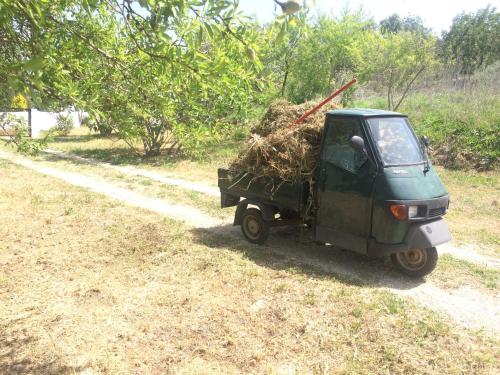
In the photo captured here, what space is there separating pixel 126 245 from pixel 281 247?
2.47 metres

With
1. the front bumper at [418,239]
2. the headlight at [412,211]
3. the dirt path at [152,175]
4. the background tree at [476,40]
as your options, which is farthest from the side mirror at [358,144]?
the background tree at [476,40]

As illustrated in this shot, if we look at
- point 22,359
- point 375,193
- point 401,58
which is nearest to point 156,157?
point 401,58

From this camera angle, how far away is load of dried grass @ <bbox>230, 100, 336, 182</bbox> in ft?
20.1

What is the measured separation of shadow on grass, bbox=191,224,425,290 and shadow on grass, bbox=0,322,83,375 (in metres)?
2.94

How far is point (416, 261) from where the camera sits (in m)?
5.62

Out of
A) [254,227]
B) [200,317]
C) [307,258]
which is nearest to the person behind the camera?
[200,317]

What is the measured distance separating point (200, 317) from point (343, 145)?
9.56 ft

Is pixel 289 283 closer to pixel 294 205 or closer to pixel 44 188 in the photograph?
pixel 294 205

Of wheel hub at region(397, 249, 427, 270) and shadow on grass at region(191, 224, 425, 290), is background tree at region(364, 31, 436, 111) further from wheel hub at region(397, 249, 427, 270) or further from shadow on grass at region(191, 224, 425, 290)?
wheel hub at region(397, 249, 427, 270)

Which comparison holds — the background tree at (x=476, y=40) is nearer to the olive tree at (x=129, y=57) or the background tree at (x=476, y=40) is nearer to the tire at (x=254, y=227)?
the tire at (x=254, y=227)

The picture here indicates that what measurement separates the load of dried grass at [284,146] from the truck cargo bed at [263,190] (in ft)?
0.36

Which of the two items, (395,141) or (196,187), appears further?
(196,187)

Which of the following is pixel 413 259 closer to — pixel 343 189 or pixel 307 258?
pixel 343 189

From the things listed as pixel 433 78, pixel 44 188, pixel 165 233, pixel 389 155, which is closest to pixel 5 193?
pixel 44 188
